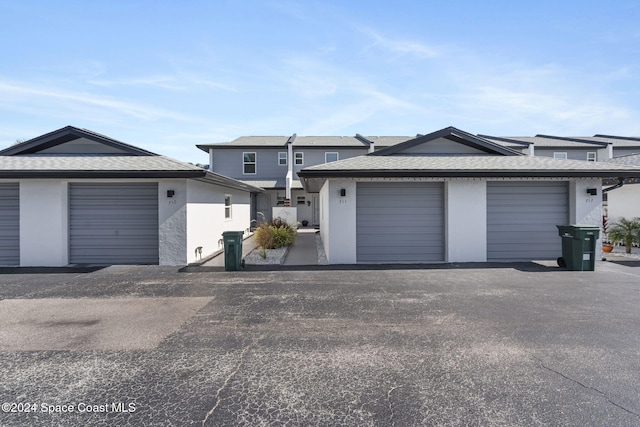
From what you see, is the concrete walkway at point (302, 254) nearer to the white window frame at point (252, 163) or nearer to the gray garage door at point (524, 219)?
the gray garage door at point (524, 219)

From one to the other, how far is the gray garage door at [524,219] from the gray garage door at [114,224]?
10954 millimetres

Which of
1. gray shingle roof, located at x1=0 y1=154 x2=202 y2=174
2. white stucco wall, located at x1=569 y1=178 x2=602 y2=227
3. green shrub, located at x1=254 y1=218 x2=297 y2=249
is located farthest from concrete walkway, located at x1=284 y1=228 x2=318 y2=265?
white stucco wall, located at x1=569 y1=178 x2=602 y2=227

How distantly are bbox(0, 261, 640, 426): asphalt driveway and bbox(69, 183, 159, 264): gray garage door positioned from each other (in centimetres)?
279

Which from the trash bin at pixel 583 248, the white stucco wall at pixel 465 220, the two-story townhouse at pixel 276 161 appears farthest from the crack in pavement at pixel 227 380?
the two-story townhouse at pixel 276 161

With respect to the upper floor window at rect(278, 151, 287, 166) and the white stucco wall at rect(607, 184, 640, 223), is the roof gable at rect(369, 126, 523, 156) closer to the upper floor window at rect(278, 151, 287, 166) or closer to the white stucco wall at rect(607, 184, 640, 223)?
the white stucco wall at rect(607, 184, 640, 223)

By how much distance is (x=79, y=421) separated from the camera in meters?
2.78

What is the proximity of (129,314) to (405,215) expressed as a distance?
312 inches

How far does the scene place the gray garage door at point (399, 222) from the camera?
10133mm

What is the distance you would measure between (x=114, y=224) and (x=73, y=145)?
3544 millimetres

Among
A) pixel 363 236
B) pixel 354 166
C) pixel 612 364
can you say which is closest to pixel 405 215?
pixel 363 236

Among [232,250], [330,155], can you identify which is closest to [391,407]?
[232,250]

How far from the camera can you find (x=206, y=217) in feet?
38.0

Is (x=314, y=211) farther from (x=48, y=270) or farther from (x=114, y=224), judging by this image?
(x=48, y=270)

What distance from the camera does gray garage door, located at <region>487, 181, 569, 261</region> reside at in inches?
404
